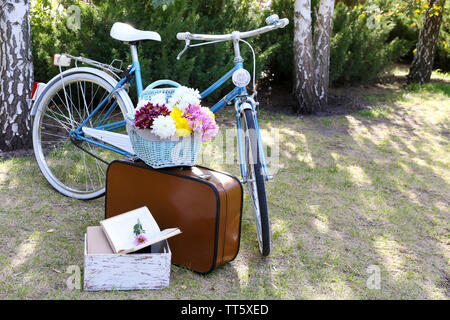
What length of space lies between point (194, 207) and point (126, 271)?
43 centimetres

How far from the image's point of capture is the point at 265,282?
2.31 m

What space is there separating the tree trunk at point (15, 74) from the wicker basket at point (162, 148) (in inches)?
62.0

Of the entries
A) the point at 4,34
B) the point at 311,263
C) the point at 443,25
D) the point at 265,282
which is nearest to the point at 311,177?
the point at 311,263

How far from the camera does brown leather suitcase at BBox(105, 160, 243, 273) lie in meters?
2.24

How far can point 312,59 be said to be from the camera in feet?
17.0

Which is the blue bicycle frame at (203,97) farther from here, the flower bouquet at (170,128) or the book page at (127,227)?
the book page at (127,227)

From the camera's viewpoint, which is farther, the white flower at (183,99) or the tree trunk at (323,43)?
the tree trunk at (323,43)

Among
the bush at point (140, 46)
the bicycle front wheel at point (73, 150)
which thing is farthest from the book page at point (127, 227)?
the bush at point (140, 46)

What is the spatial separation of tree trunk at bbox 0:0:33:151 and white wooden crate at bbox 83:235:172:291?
1.88m

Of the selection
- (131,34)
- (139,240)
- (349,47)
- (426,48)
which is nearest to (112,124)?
(131,34)

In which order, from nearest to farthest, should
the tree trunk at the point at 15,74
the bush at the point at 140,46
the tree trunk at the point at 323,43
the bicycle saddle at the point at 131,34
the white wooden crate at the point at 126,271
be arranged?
the white wooden crate at the point at 126,271, the bicycle saddle at the point at 131,34, the tree trunk at the point at 15,74, the bush at the point at 140,46, the tree trunk at the point at 323,43

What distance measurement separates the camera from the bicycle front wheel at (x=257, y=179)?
7.48ft
